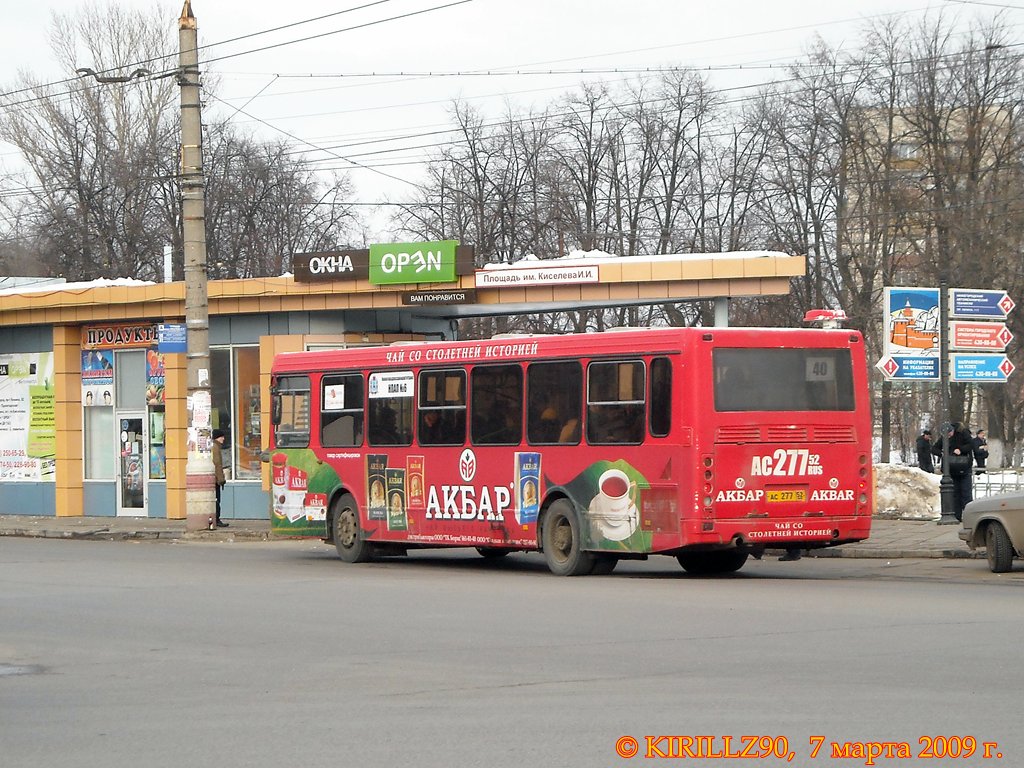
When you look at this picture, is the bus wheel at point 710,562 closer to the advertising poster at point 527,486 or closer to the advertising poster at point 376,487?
the advertising poster at point 527,486

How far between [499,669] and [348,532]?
468 inches

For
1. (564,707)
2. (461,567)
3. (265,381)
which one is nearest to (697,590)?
(461,567)

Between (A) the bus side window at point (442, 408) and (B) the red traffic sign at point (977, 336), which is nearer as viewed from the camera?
(A) the bus side window at point (442, 408)

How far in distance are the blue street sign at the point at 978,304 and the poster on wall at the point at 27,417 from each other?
62.7 feet

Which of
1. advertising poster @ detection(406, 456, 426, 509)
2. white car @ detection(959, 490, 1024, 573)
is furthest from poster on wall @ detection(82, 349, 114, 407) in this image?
white car @ detection(959, 490, 1024, 573)

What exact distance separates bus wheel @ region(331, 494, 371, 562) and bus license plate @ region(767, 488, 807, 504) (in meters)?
6.69

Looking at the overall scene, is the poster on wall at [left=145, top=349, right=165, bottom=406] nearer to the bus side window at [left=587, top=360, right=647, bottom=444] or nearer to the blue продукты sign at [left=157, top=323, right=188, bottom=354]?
the blue продукты sign at [left=157, top=323, right=188, bottom=354]

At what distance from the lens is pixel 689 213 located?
53719mm

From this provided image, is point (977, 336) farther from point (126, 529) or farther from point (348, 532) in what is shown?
point (126, 529)

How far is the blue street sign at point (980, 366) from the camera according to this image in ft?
81.8

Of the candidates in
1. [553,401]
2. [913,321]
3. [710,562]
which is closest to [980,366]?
[913,321]

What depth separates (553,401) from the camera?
1873 centimetres

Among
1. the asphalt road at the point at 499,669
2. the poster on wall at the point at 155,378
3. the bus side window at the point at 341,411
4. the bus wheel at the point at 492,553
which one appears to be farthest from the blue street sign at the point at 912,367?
the poster on wall at the point at 155,378

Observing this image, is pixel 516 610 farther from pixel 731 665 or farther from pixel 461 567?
pixel 461 567
